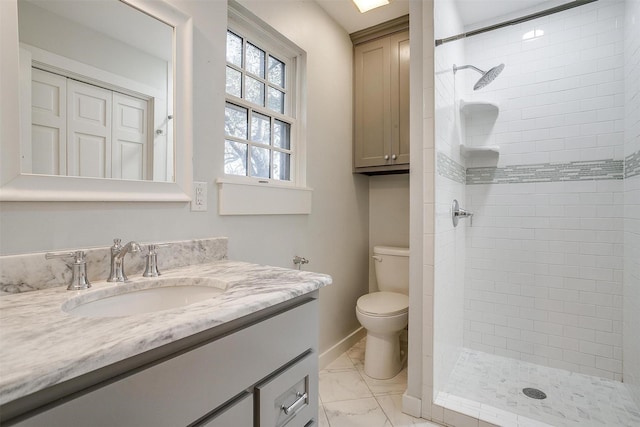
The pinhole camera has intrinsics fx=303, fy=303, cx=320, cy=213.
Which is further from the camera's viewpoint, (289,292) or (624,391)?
(624,391)

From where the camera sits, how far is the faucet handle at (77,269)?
2.82 ft

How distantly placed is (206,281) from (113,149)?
56 cm

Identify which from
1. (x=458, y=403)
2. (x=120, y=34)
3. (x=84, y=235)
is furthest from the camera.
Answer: (x=458, y=403)

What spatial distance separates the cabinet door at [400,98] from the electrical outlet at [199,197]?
1456 millimetres

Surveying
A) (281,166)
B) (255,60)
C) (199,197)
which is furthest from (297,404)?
(255,60)

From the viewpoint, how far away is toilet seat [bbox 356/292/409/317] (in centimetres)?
193

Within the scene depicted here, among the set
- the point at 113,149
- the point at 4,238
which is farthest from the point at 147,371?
the point at 113,149

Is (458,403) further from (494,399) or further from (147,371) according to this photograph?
(147,371)

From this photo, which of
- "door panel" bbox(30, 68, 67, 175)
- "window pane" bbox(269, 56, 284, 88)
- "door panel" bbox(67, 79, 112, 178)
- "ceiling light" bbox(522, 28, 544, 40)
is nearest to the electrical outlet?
"door panel" bbox(67, 79, 112, 178)

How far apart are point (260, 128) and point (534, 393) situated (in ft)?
7.34

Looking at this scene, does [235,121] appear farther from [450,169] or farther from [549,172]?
[549,172]

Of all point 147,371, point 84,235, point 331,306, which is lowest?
point 331,306

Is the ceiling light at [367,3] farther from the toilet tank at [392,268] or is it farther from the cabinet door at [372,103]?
the toilet tank at [392,268]

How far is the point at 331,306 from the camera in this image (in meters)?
2.22
